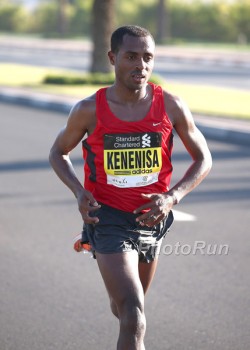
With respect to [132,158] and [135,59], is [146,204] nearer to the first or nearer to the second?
[132,158]

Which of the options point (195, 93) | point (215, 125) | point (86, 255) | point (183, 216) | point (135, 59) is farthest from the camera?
point (195, 93)

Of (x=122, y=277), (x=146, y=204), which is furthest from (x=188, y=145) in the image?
(x=122, y=277)

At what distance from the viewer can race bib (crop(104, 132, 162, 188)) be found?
4.59m

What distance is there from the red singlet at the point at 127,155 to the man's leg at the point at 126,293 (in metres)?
0.26

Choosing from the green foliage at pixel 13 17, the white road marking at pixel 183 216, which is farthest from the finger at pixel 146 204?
the green foliage at pixel 13 17

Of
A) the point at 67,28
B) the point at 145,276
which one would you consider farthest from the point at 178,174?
the point at 67,28

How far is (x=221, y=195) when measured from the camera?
9875 millimetres

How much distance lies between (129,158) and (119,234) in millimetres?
357

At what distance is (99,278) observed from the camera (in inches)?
276

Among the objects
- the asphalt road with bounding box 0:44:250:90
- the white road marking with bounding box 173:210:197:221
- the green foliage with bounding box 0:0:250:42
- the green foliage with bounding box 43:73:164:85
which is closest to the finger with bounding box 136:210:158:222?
the white road marking with bounding box 173:210:197:221

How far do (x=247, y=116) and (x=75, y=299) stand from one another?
9691 millimetres

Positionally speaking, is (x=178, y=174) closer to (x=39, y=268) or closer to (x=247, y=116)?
(x=39, y=268)

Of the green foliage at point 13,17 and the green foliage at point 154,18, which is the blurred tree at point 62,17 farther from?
the green foliage at point 13,17

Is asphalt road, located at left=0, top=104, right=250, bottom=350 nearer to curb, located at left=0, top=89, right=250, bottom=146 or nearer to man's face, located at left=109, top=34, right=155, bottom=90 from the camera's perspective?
man's face, located at left=109, top=34, right=155, bottom=90
